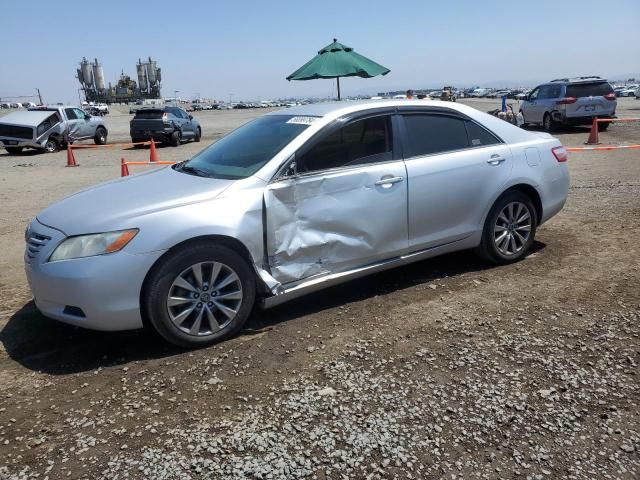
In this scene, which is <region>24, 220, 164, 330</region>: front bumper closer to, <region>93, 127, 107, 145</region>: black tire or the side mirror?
the side mirror

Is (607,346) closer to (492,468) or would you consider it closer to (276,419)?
(492,468)

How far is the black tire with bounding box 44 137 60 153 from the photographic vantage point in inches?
797

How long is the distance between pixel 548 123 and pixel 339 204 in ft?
59.1

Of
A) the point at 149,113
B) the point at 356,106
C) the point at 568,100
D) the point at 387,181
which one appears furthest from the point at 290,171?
the point at 149,113

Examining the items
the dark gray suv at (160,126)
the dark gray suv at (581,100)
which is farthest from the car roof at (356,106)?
the dark gray suv at (160,126)

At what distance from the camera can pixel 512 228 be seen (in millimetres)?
5250

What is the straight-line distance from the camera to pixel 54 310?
12.0ft

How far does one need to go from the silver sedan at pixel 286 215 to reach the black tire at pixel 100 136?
20.5 m

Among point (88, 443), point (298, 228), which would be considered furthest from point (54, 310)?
point (298, 228)

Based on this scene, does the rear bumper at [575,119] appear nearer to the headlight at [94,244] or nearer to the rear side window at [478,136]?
the rear side window at [478,136]

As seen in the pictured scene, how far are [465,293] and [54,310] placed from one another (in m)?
3.14

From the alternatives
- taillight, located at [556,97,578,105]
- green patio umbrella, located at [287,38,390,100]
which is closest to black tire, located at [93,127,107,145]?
green patio umbrella, located at [287,38,390,100]

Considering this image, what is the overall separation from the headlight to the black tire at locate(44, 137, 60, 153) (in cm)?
1881

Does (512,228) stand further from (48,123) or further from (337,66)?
(48,123)
